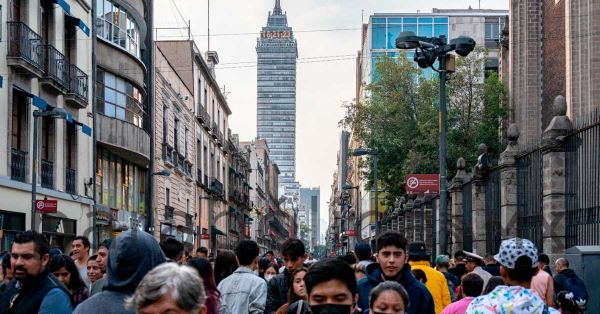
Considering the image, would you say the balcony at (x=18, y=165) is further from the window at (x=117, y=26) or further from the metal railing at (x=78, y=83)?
the window at (x=117, y=26)

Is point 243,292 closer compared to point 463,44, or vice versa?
point 243,292

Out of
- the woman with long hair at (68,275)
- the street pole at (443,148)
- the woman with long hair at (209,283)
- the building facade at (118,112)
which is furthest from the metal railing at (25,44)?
the woman with long hair at (209,283)

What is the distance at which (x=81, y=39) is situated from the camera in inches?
1277

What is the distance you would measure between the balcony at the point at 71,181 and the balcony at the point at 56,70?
3.03 m

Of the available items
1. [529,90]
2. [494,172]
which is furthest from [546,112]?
[494,172]

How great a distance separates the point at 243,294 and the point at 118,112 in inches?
1170

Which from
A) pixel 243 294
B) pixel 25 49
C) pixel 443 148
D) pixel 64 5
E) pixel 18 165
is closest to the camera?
pixel 243 294

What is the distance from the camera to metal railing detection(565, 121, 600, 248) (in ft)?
48.2

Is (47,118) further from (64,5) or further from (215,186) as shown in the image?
(215,186)

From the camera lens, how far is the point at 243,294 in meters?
7.89

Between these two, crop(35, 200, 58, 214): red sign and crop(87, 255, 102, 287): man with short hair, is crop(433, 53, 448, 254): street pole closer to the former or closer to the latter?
crop(35, 200, 58, 214): red sign

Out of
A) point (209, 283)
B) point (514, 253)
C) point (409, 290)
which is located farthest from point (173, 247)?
point (514, 253)

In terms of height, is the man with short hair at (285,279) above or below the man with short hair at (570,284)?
above

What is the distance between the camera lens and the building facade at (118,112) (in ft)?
116
